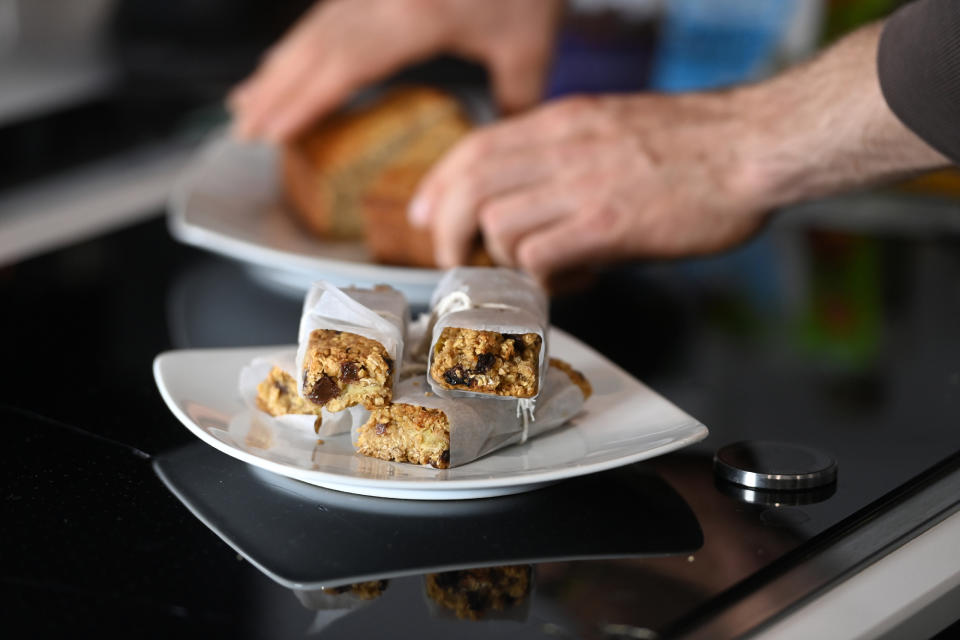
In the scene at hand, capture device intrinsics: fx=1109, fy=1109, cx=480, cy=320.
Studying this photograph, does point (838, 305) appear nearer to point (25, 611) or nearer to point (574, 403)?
point (574, 403)

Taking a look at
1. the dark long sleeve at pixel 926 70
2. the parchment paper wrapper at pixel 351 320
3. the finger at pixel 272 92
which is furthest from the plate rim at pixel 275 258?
the dark long sleeve at pixel 926 70

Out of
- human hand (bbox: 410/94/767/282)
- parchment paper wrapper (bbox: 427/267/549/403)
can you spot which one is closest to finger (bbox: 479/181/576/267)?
human hand (bbox: 410/94/767/282)

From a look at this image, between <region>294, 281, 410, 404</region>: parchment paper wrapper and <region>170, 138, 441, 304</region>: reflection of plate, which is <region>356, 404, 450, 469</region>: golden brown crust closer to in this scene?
<region>294, 281, 410, 404</region>: parchment paper wrapper

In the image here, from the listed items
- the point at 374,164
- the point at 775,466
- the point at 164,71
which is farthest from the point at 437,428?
the point at 164,71

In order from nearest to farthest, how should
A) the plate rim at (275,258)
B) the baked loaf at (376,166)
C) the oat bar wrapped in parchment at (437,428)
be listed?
the oat bar wrapped in parchment at (437,428), the plate rim at (275,258), the baked loaf at (376,166)

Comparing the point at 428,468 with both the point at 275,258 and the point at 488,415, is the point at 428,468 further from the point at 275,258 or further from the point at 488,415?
the point at 275,258

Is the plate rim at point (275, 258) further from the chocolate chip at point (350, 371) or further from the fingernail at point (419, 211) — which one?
the chocolate chip at point (350, 371)

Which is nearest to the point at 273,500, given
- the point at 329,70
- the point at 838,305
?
the point at 838,305
